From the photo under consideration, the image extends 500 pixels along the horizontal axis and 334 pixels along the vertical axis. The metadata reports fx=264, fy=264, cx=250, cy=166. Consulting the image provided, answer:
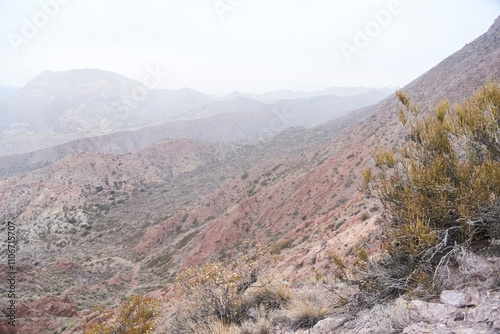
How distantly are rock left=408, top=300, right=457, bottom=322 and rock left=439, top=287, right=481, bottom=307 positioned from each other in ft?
0.29

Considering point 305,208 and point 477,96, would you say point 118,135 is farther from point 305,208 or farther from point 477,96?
point 477,96

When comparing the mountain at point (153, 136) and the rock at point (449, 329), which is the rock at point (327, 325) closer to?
the rock at point (449, 329)

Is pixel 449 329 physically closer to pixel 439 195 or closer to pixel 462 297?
pixel 462 297

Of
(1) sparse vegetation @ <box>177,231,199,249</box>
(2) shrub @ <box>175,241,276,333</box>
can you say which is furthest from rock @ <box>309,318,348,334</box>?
(1) sparse vegetation @ <box>177,231,199,249</box>

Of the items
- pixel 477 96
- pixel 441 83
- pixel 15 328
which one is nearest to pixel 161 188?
pixel 15 328

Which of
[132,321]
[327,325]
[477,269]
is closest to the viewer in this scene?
[477,269]

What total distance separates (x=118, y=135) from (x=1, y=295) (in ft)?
397

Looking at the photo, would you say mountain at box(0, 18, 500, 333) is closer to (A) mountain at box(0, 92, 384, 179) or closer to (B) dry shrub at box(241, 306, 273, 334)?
(B) dry shrub at box(241, 306, 273, 334)

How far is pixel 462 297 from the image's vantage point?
2861 millimetres

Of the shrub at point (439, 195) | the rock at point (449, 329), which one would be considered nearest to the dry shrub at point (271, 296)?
the shrub at point (439, 195)

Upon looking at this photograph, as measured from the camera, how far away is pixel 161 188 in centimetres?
6216

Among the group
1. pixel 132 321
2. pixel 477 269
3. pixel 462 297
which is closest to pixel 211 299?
pixel 132 321

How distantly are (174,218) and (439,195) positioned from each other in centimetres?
3773

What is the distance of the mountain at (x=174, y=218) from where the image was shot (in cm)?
1549
